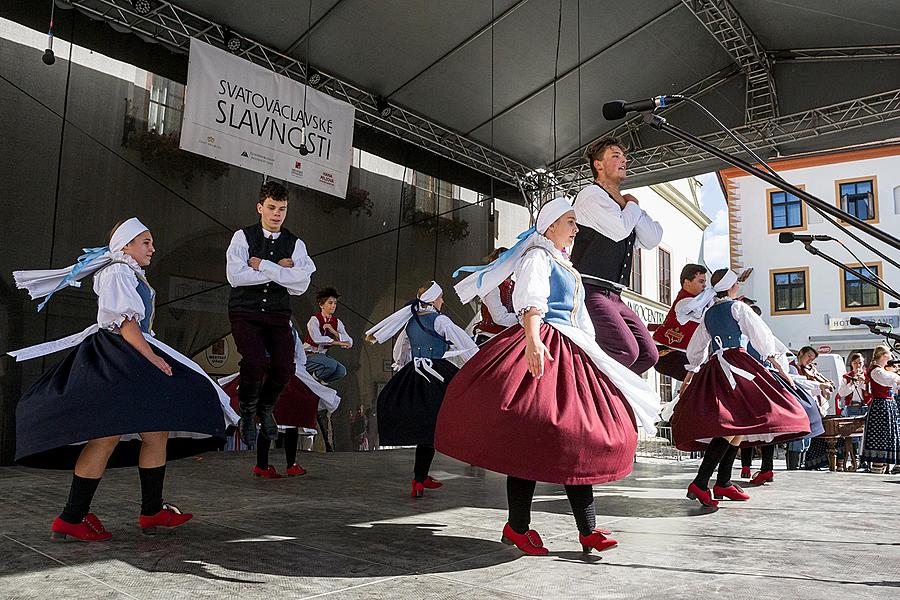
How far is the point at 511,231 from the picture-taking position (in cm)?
993

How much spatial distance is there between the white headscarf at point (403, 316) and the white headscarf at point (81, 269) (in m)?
1.89

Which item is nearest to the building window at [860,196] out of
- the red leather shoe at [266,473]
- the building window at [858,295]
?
the building window at [858,295]

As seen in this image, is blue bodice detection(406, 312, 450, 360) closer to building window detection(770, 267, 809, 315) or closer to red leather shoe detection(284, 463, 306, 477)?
red leather shoe detection(284, 463, 306, 477)

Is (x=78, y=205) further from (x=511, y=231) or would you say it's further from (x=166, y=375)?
(x=511, y=231)

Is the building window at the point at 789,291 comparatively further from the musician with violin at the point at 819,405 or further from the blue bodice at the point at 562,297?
the blue bodice at the point at 562,297

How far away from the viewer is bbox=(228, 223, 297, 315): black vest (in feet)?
13.5

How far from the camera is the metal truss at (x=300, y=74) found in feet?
20.0

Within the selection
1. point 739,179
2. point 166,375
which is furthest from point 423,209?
point 739,179

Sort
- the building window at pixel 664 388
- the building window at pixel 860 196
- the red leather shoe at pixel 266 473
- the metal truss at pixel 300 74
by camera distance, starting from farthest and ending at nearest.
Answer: the building window at pixel 860 196 < the building window at pixel 664 388 < the metal truss at pixel 300 74 < the red leather shoe at pixel 266 473

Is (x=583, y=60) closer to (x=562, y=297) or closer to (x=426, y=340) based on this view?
(x=426, y=340)

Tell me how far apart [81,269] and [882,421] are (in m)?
8.14

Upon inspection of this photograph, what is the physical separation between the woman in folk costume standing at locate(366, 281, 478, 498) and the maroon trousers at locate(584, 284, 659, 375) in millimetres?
1138

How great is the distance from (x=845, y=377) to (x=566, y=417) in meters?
8.91

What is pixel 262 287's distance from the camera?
13.6 feet
